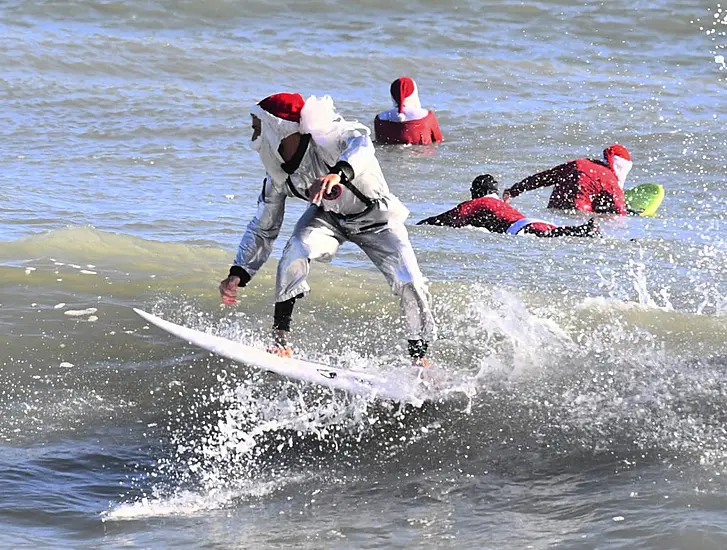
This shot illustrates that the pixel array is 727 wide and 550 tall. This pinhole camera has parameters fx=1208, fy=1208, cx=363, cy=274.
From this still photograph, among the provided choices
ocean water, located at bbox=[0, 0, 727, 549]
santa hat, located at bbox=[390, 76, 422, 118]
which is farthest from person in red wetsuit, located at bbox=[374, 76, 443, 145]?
ocean water, located at bbox=[0, 0, 727, 549]

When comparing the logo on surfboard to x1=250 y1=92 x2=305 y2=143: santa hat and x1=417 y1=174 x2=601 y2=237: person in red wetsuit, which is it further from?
x1=417 y1=174 x2=601 y2=237: person in red wetsuit

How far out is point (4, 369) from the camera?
6.96m

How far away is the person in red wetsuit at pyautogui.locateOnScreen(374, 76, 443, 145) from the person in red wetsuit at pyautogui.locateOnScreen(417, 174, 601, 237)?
13.5 ft

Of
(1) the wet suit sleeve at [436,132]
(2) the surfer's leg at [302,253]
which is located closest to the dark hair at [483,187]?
(1) the wet suit sleeve at [436,132]

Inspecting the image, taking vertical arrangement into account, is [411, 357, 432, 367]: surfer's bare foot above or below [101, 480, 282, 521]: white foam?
above

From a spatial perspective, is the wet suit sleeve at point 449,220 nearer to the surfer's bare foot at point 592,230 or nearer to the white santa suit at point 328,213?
the surfer's bare foot at point 592,230

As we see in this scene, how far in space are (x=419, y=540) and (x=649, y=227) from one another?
6498 millimetres

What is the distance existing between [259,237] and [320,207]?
0.36 metres

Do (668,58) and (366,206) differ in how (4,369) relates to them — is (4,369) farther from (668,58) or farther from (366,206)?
(668,58)

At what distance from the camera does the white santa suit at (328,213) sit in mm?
5789

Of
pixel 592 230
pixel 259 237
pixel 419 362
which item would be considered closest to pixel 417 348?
pixel 419 362

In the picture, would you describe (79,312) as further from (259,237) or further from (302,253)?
(302,253)

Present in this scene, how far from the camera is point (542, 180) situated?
11055 millimetres

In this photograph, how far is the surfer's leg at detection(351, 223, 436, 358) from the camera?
6105 mm
